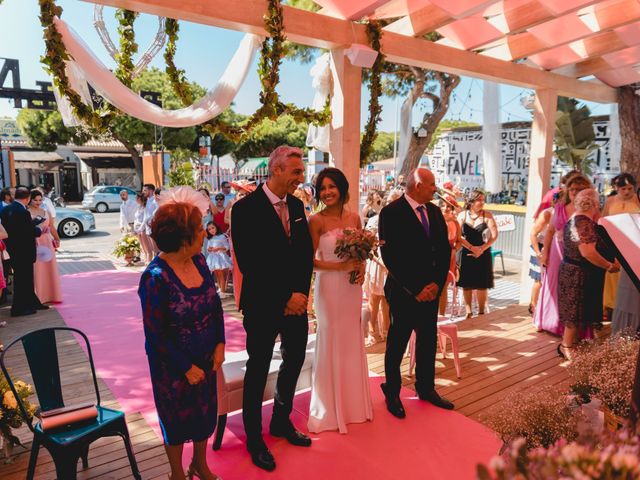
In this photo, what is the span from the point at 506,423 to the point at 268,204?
6.05ft

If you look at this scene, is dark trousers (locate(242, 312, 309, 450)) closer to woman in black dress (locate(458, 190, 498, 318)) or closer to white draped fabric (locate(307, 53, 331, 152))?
white draped fabric (locate(307, 53, 331, 152))

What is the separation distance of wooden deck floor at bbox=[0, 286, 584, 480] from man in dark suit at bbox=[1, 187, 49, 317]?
12.3 inches

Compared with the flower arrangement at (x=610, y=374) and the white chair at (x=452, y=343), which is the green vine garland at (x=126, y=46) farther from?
the flower arrangement at (x=610, y=374)

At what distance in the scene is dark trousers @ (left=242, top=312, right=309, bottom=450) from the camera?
2975 millimetres

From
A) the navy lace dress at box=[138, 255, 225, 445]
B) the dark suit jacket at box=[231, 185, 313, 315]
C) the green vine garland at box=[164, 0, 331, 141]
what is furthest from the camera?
the green vine garland at box=[164, 0, 331, 141]

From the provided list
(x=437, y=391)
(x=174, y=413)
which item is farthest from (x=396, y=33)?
(x=174, y=413)

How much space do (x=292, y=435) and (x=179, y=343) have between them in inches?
50.8

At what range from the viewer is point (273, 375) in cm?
347

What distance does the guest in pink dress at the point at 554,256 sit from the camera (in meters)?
5.05

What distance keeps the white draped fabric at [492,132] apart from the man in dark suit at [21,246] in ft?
22.5

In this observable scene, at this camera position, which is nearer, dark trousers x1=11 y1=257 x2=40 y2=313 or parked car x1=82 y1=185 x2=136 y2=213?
dark trousers x1=11 y1=257 x2=40 y2=313

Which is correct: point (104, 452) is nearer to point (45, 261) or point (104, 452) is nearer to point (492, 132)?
point (45, 261)

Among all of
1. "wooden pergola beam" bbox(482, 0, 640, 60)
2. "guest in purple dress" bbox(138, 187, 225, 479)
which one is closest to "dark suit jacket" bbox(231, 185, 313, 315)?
"guest in purple dress" bbox(138, 187, 225, 479)

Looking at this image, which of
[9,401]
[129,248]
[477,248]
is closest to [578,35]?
[477,248]
